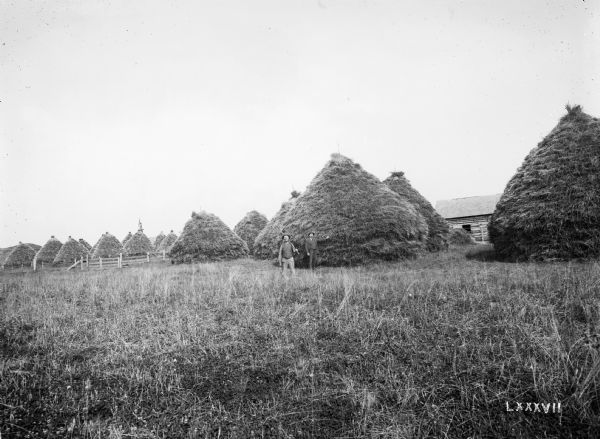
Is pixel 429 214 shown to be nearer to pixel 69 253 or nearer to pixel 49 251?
pixel 69 253

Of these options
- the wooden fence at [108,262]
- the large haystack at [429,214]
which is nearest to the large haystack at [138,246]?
the wooden fence at [108,262]

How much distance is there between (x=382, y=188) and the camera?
14.0m

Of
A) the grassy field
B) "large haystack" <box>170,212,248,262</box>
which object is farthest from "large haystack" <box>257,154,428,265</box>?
"large haystack" <box>170,212,248,262</box>

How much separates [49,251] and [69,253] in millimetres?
5134

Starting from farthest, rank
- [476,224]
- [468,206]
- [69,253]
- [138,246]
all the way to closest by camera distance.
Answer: [138,246], [69,253], [468,206], [476,224]

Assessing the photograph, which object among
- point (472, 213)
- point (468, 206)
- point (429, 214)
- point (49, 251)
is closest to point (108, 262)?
point (49, 251)

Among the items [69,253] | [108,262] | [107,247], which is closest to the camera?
[108,262]

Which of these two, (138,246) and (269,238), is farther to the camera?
(138,246)

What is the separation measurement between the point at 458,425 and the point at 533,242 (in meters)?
10.0

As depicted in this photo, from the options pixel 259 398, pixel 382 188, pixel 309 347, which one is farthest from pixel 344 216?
pixel 259 398

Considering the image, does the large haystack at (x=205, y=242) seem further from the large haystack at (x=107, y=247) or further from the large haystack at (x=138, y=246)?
the large haystack at (x=107, y=247)

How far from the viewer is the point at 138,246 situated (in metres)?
33.6

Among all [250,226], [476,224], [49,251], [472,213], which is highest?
[472,213]

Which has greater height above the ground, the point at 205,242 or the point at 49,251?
the point at 49,251
